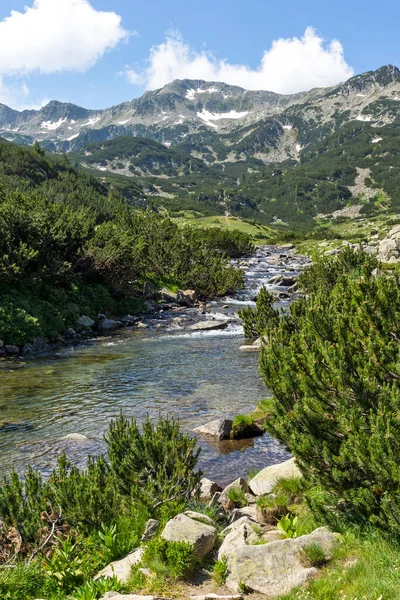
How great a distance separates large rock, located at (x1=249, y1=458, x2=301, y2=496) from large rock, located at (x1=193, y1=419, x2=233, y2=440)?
3.93m

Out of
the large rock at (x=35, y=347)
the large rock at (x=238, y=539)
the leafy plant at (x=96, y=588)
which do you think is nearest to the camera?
the leafy plant at (x=96, y=588)

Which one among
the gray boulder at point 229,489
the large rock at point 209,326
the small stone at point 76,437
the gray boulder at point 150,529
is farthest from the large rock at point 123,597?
the large rock at point 209,326

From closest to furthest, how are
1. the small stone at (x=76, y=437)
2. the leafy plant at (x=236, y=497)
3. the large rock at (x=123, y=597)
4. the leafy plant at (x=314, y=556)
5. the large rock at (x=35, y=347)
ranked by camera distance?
the large rock at (x=123, y=597) < the leafy plant at (x=314, y=556) < the leafy plant at (x=236, y=497) < the small stone at (x=76, y=437) < the large rock at (x=35, y=347)

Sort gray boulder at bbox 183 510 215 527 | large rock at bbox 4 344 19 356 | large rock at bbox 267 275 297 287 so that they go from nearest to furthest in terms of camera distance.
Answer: gray boulder at bbox 183 510 215 527 → large rock at bbox 4 344 19 356 → large rock at bbox 267 275 297 287

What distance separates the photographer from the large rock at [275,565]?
616cm

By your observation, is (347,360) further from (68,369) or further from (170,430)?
(68,369)

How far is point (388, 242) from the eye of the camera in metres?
66.1

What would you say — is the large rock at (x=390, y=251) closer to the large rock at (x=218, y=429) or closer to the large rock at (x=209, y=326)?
the large rock at (x=209, y=326)

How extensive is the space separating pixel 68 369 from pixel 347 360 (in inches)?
734

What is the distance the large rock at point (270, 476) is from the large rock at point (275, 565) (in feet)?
9.79

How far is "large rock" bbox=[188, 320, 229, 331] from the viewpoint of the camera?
3350 cm

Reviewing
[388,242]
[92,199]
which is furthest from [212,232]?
[388,242]

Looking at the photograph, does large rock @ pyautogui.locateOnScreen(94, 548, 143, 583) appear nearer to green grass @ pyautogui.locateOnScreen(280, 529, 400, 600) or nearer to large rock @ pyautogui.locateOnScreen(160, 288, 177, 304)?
green grass @ pyautogui.locateOnScreen(280, 529, 400, 600)

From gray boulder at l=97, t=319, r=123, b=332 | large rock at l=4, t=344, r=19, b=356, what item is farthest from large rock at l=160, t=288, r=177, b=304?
large rock at l=4, t=344, r=19, b=356
